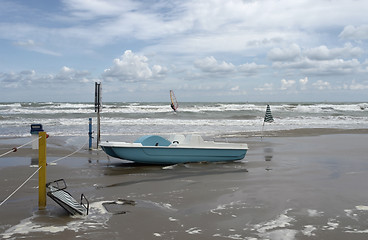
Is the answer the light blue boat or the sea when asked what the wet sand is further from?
the sea

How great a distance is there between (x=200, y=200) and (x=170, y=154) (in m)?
3.91

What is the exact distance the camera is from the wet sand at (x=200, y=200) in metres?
5.21

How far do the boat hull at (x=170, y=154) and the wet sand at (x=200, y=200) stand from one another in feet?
0.83

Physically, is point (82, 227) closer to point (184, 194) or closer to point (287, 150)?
point (184, 194)

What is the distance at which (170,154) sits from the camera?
35.1 ft

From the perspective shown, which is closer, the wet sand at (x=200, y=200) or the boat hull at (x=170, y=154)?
the wet sand at (x=200, y=200)

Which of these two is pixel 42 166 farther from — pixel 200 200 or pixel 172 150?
pixel 172 150

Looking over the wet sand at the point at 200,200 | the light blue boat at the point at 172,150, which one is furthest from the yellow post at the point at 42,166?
the light blue boat at the point at 172,150

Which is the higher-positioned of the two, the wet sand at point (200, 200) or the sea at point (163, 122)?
the sea at point (163, 122)

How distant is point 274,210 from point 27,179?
234 inches

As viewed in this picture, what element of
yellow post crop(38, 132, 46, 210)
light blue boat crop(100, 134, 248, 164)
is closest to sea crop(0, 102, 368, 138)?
light blue boat crop(100, 134, 248, 164)

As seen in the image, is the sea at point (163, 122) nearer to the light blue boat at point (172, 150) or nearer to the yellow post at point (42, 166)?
the light blue boat at point (172, 150)

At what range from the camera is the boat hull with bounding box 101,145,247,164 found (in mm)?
10469

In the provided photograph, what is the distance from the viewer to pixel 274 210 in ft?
20.5
